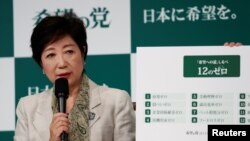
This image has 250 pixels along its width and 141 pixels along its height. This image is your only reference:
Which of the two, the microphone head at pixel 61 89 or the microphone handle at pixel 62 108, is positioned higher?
the microphone head at pixel 61 89

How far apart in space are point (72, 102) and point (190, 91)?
2.13 feet

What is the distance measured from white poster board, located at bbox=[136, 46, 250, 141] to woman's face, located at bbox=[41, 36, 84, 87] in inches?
18.6

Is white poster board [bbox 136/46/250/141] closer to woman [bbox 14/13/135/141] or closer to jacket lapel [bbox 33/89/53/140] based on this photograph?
woman [bbox 14/13/135/141]

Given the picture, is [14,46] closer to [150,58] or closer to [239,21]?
[150,58]

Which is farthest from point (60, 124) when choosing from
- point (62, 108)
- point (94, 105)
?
point (94, 105)

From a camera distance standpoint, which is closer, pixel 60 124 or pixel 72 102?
pixel 60 124

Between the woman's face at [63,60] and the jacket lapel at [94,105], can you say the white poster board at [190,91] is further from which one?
the woman's face at [63,60]

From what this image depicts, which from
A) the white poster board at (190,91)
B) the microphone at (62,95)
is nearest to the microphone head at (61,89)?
the microphone at (62,95)

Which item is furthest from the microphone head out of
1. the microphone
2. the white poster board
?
the white poster board

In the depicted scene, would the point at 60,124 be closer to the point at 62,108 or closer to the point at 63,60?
the point at 62,108

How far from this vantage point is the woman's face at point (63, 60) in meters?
2.05

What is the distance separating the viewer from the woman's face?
80.9 inches

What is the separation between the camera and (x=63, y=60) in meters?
2.05

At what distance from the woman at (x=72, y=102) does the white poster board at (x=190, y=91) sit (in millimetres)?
323
